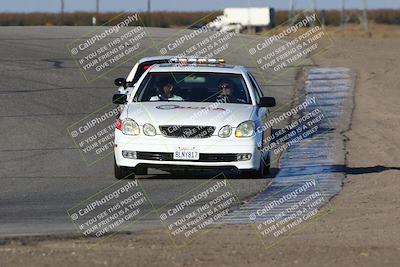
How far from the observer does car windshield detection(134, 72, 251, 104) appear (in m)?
16.8

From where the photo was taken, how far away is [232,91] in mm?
17000

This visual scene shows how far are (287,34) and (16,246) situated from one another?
161 ft

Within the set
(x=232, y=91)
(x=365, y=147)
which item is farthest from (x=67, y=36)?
(x=232, y=91)

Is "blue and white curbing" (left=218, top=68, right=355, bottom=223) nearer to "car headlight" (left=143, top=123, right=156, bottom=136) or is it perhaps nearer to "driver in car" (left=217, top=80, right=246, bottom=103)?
"driver in car" (left=217, top=80, right=246, bottom=103)

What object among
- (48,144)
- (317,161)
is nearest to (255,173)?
(317,161)

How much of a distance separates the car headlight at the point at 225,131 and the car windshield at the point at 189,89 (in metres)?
0.88

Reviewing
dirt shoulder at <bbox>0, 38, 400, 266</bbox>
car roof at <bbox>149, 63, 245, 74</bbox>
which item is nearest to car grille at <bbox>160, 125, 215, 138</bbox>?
car roof at <bbox>149, 63, 245, 74</bbox>

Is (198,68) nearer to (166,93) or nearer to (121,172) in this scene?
(166,93)

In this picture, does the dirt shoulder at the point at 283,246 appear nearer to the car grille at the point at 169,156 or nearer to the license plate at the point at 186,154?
the car grille at the point at 169,156

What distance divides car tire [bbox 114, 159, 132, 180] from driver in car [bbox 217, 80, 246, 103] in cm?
171

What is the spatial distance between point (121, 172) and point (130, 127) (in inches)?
24.9

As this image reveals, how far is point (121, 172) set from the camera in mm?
15992

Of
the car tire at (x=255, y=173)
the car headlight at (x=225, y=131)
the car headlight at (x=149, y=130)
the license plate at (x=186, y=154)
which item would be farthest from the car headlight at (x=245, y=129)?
the car headlight at (x=149, y=130)

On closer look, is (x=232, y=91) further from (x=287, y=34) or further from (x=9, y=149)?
(x=287, y=34)
